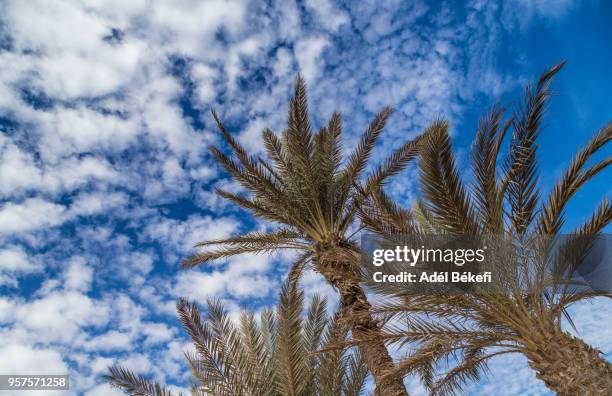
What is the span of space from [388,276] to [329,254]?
10.6 ft

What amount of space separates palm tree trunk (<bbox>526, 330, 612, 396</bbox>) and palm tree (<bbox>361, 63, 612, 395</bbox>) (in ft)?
0.06

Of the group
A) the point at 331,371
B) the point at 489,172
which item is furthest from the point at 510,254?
the point at 331,371

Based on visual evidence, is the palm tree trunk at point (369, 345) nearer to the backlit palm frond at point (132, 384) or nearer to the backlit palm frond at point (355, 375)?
the backlit palm frond at point (355, 375)

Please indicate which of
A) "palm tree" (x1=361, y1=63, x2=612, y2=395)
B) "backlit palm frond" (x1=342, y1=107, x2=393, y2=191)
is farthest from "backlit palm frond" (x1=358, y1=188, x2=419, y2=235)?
"backlit palm frond" (x1=342, y1=107, x2=393, y2=191)

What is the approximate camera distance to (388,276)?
21.8ft

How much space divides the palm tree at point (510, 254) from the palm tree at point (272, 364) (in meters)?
2.10

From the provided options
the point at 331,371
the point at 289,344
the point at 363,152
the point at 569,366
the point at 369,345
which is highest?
the point at 363,152

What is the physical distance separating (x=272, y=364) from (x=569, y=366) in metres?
5.88

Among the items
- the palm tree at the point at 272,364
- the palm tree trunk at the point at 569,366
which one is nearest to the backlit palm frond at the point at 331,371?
the palm tree at the point at 272,364

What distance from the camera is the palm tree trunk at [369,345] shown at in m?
7.32

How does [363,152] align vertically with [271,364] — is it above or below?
above

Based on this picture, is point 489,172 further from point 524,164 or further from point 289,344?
point 289,344

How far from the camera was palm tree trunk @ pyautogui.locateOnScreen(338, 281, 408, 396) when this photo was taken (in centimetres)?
732

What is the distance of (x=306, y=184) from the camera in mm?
10156
